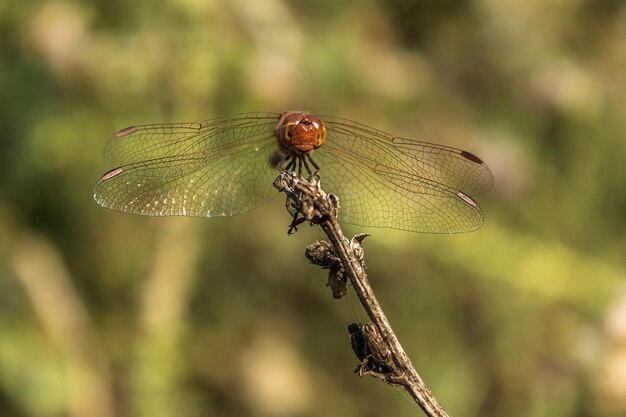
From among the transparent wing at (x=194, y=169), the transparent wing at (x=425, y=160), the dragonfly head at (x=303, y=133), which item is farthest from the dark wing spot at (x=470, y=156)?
the transparent wing at (x=194, y=169)

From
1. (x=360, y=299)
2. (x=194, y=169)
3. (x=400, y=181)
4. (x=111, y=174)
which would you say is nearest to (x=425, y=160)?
(x=400, y=181)

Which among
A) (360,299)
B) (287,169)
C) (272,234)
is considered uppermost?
(272,234)

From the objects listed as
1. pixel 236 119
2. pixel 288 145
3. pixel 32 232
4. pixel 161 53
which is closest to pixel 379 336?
pixel 288 145

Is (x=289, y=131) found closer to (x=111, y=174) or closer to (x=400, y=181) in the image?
(x=400, y=181)

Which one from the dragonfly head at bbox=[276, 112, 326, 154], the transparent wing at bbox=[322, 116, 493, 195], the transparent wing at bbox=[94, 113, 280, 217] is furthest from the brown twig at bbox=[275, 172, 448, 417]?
the transparent wing at bbox=[322, 116, 493, 195]

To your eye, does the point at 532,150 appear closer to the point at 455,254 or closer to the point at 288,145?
the point at 455,254

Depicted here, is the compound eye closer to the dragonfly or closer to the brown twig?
the dragonfly
